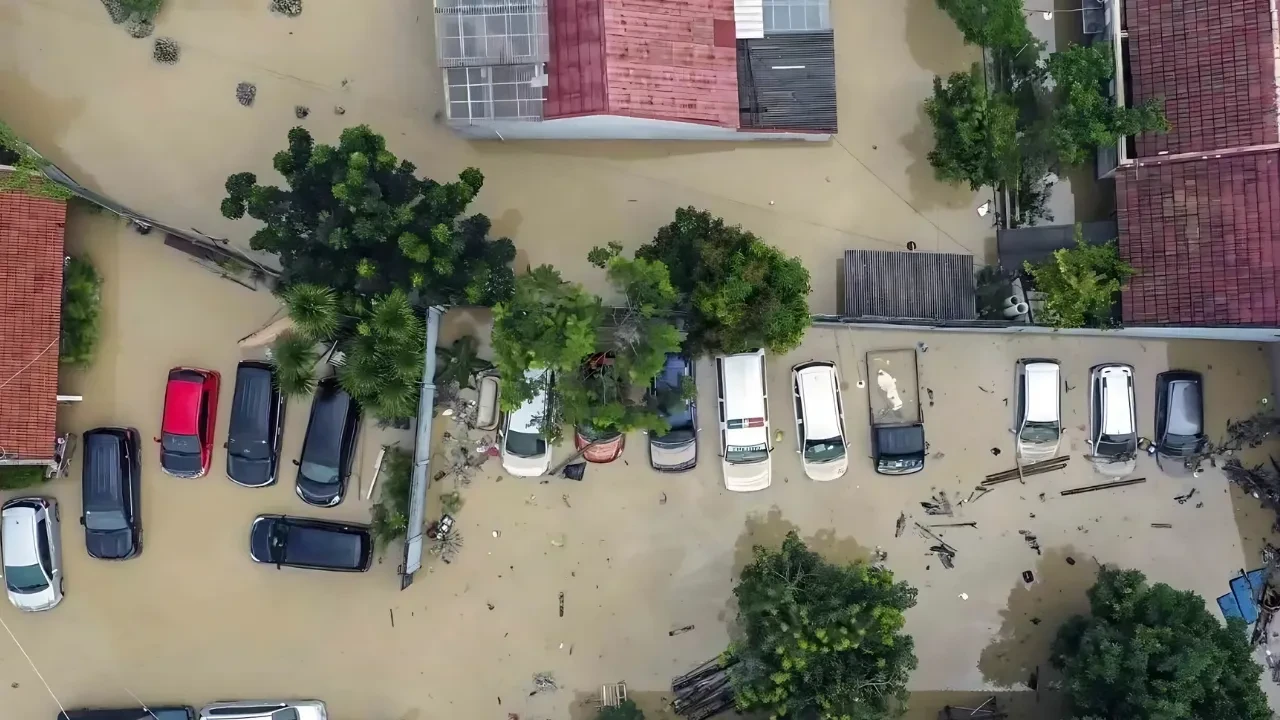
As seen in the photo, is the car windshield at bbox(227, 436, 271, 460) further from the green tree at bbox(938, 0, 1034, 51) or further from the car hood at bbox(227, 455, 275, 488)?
the green tree at bbox(938, 0, 1034, 51)

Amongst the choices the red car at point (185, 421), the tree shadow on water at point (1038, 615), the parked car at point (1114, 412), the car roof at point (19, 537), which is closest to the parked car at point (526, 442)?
the red car at point (185, 421)

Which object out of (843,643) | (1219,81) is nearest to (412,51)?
(843,643)

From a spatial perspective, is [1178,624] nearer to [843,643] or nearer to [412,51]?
[843,643]

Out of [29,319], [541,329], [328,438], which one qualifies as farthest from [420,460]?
[29,319]

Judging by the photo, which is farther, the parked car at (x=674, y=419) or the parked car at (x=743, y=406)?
the parked car at (x=743, y=406)

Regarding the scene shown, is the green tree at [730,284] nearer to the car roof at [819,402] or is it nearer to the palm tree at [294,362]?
the car roof at [819,402]

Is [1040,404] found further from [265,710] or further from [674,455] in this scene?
[265,710]
